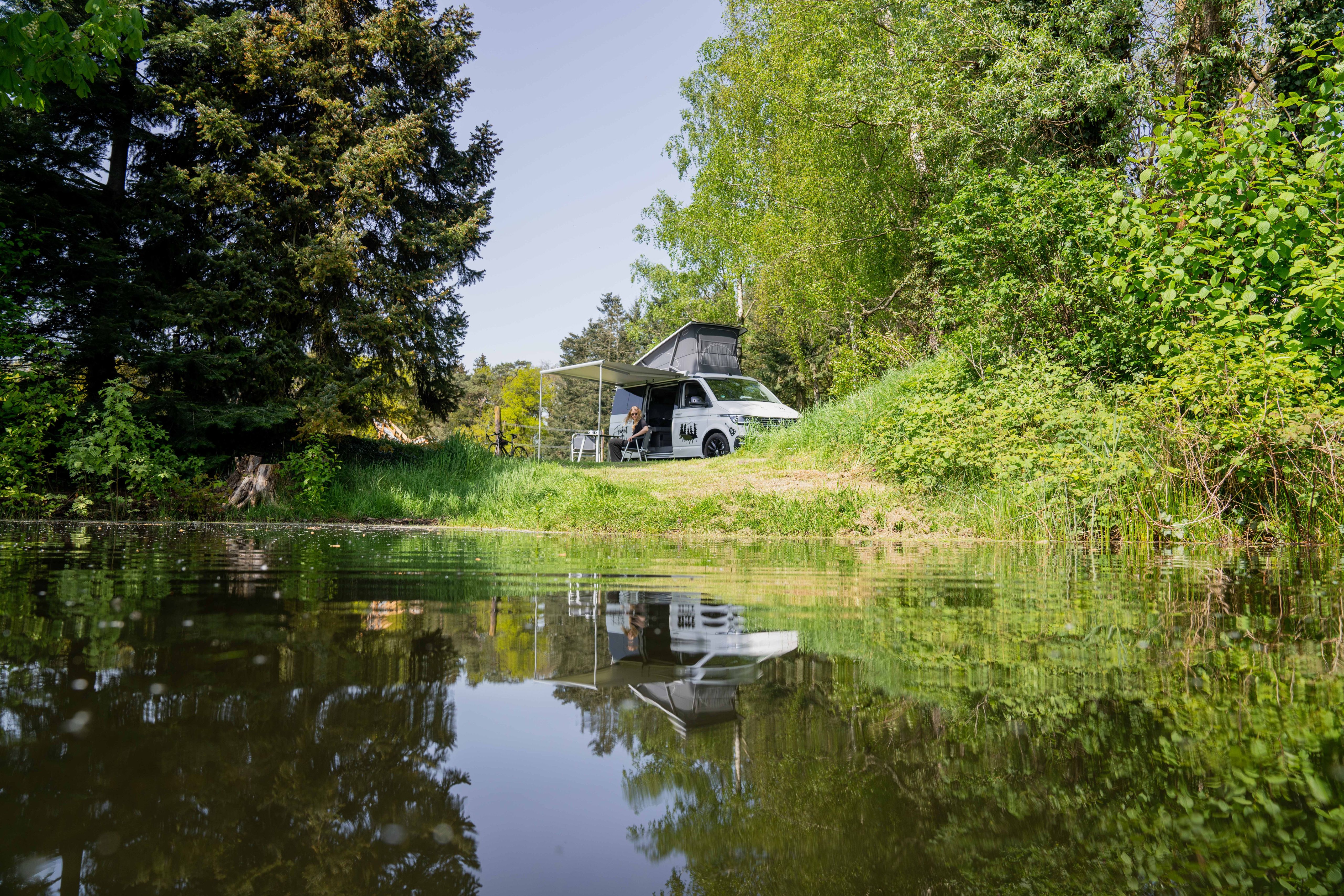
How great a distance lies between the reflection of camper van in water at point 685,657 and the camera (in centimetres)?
124

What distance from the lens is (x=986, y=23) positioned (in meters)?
12.3

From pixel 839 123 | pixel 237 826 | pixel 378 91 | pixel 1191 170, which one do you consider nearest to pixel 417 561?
pixel 237 826

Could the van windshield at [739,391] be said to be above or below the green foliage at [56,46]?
below

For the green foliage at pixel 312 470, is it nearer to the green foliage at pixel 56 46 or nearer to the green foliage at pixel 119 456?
the green foliage at pixel 119 456

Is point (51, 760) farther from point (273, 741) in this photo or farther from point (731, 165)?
point (731, 165)

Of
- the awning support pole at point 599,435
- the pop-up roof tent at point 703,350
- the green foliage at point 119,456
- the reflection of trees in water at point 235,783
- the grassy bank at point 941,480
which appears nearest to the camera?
the reflection of trees in water at point 235,783

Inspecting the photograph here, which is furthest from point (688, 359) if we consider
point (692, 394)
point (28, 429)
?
point (28, 429)

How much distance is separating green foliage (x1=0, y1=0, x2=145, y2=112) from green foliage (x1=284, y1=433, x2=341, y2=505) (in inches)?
216

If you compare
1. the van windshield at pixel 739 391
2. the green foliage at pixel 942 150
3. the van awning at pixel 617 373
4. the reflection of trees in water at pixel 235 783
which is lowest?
the reflection of trees in water at pixel 235 783

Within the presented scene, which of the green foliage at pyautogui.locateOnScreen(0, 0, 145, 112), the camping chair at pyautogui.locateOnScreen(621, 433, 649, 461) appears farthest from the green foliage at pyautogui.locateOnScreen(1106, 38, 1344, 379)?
the camping chair at pyautogui.locateOnScreen(621, 433, 649, 461)

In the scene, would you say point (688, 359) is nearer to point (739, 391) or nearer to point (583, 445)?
point (739, 391)

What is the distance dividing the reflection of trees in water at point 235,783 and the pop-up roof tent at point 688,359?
55.2ft

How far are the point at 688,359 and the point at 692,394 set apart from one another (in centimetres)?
217

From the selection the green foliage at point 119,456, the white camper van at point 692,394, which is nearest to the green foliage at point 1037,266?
the white camper van at point 692,394
